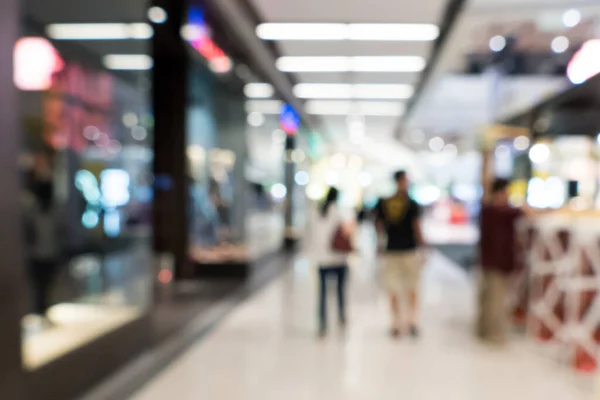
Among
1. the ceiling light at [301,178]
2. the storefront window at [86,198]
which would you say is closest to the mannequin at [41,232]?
the storefront window at [86,198]

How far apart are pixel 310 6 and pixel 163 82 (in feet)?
10.4

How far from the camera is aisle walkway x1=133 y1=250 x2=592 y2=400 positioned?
413cm

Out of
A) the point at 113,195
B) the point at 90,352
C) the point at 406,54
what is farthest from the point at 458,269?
the point at 90,352

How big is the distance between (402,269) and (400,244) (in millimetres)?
303

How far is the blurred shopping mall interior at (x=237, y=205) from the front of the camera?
409cm

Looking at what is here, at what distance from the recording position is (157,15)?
6.34m

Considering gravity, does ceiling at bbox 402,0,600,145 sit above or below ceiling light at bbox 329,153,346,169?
above

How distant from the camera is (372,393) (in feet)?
13.5

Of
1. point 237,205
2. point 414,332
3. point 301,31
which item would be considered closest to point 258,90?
point 237,205

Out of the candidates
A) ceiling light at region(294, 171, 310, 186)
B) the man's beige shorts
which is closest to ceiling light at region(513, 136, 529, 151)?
the man's beige shorts

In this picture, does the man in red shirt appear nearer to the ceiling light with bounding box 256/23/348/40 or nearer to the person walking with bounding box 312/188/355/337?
the person walking with bounding box 312/188/355/337

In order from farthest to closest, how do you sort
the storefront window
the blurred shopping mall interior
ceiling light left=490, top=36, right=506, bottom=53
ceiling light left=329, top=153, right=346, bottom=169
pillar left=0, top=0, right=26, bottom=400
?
ceiling light left=329, top=153, right=346, bottom=169, ceiling light left=490, top=36, right=506, bottom=53, the storefront window, the blurred shopping mall interior, pillar left=0, top=0, right=26, bottom=400

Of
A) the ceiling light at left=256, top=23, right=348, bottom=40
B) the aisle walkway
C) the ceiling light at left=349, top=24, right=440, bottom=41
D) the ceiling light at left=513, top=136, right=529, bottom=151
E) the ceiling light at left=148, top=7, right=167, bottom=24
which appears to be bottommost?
the aisle walkway

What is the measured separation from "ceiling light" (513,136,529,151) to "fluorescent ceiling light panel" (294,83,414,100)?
269 cm
